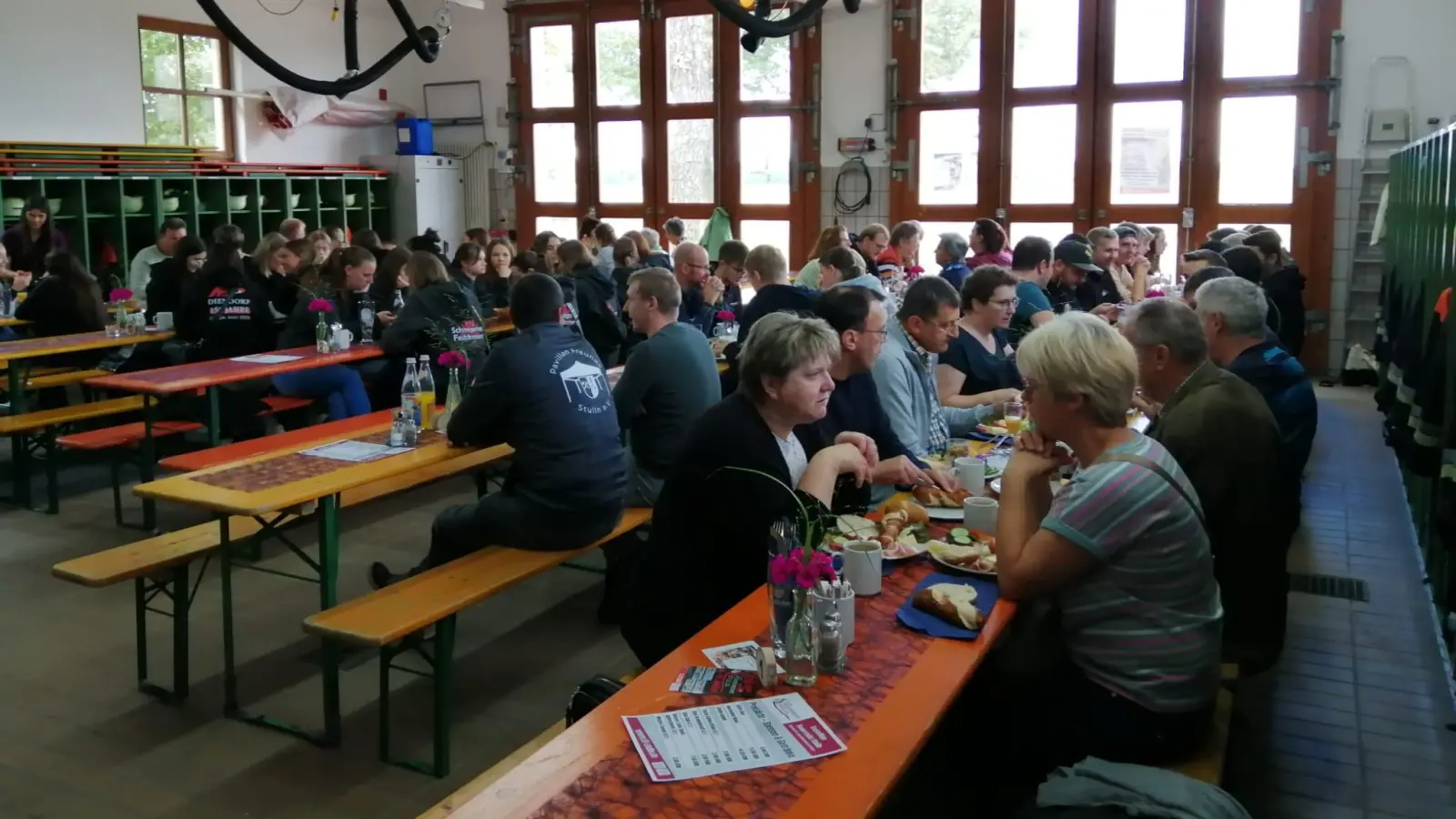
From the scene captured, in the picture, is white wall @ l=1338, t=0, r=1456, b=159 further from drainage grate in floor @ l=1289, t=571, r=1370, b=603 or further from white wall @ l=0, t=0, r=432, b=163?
white wall @ l=0, t=0, r=432, b=163

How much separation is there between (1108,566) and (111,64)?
10881mm

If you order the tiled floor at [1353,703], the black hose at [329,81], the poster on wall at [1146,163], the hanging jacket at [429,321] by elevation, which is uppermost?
the poster on wall at [1146,163]

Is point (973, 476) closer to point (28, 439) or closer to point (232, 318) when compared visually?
point (232, 318)

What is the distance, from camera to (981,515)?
291 cm

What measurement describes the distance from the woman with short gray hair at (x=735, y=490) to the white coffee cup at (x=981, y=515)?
1.19ft

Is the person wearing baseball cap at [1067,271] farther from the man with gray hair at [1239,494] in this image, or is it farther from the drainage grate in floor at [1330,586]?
the man with gray hair at [1239,494]

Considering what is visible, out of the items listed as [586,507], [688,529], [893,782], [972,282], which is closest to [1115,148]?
[972,282]

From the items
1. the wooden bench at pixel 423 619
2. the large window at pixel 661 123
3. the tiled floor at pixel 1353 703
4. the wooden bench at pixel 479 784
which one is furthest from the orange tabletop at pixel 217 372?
the large window at pixel 661 123

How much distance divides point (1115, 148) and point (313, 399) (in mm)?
7497

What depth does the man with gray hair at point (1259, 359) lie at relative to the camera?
13.2 feet

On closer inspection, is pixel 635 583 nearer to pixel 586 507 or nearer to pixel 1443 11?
pixel 586 507

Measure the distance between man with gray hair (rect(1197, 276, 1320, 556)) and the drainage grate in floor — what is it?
0.95 meters

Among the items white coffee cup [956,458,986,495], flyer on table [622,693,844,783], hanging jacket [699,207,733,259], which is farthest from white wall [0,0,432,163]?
flyer on table [622,693,844,783]

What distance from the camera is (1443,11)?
30.8 ft
